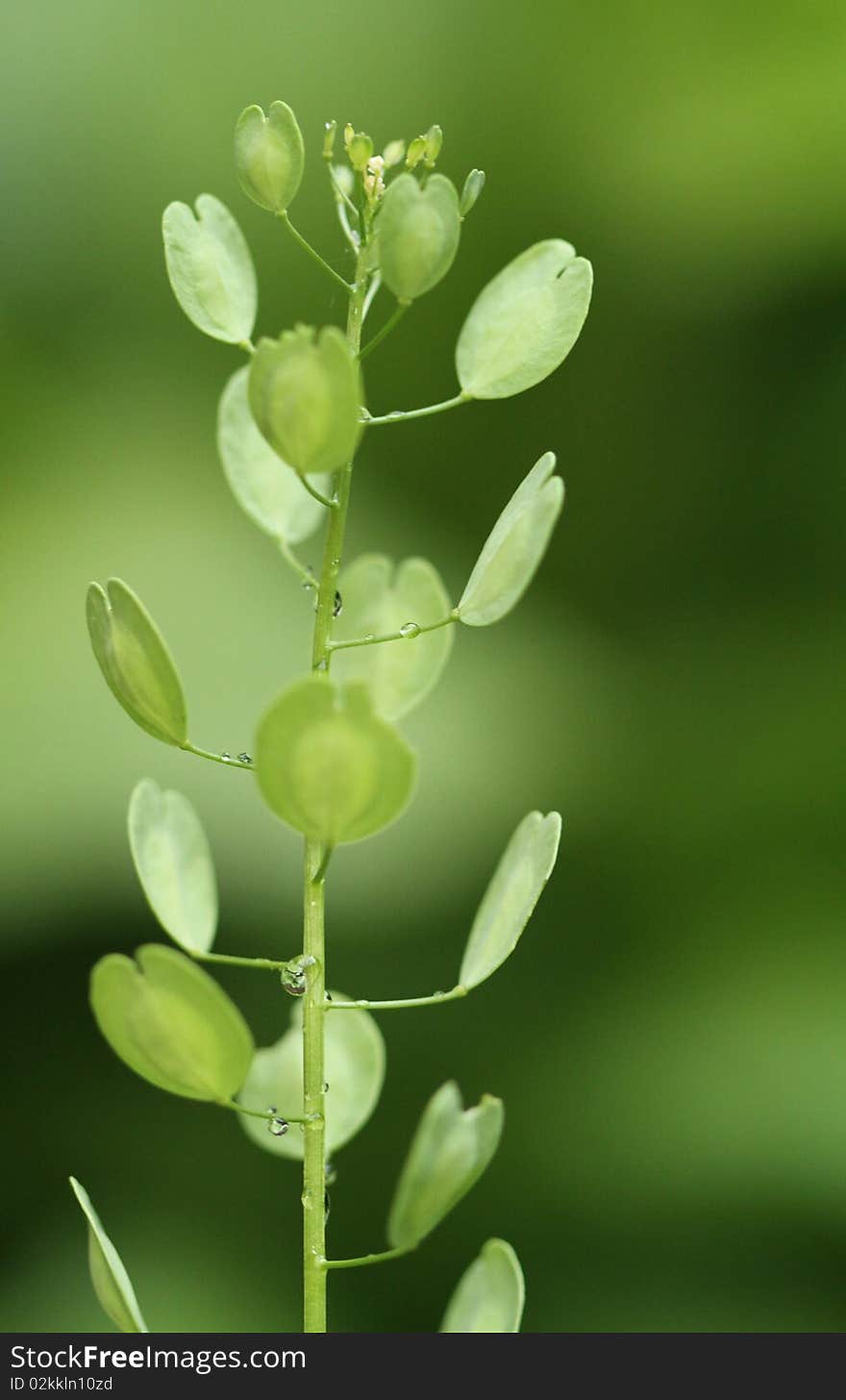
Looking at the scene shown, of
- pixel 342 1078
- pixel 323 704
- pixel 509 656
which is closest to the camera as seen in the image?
pixel 323 704

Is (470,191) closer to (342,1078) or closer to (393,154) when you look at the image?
(393,154)

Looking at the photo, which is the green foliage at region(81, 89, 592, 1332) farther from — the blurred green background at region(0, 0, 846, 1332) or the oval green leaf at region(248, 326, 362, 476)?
the blurred green background at region(0, 0, 846, 1332)

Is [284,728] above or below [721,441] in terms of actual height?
below

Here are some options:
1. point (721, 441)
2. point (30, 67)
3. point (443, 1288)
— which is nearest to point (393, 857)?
point (443, 1288)

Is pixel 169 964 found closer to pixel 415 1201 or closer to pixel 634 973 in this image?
pixel 415 1201

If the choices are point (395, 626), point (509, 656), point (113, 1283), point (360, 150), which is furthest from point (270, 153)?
point (509, 656)

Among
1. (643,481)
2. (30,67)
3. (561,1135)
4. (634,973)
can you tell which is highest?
(30,67)
